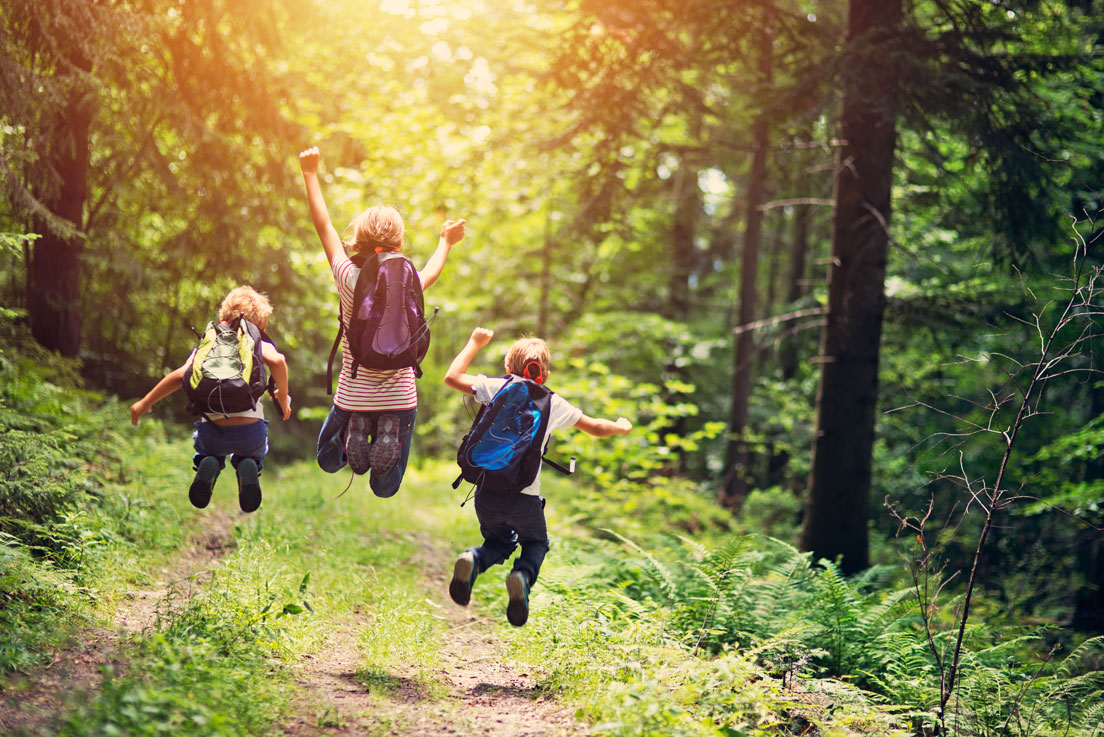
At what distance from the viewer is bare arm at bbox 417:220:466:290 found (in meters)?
5.43

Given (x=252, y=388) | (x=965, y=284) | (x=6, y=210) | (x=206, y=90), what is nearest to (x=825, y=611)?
(x=252, y=388)

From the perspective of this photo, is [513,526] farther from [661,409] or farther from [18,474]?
[661,409]

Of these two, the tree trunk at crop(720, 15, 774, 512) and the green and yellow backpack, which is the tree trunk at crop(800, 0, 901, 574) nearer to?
the tree trunk at crop(720, 15, 774, 512)

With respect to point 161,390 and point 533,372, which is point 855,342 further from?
point 161,390

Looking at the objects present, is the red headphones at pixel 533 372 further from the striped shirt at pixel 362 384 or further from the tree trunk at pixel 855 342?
the tree trunk at pixel 855 342

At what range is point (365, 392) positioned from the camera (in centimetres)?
528

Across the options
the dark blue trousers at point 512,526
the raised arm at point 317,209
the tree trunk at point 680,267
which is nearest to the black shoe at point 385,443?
the dark blue trousers at point 512,526

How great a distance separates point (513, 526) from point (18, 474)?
393cm

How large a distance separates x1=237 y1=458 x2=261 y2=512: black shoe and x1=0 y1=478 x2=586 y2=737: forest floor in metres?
0.72

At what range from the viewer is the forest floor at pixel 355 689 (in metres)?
4.16

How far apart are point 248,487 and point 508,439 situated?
198cm

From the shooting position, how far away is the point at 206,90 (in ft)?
33.6

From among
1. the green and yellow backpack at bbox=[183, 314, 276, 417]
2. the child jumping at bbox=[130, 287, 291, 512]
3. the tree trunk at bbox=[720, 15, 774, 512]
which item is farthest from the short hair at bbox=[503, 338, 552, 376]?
the tree trunk at bbox=[720, 15, 774, 512]

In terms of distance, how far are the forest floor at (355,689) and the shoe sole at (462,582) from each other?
24.4 inches
